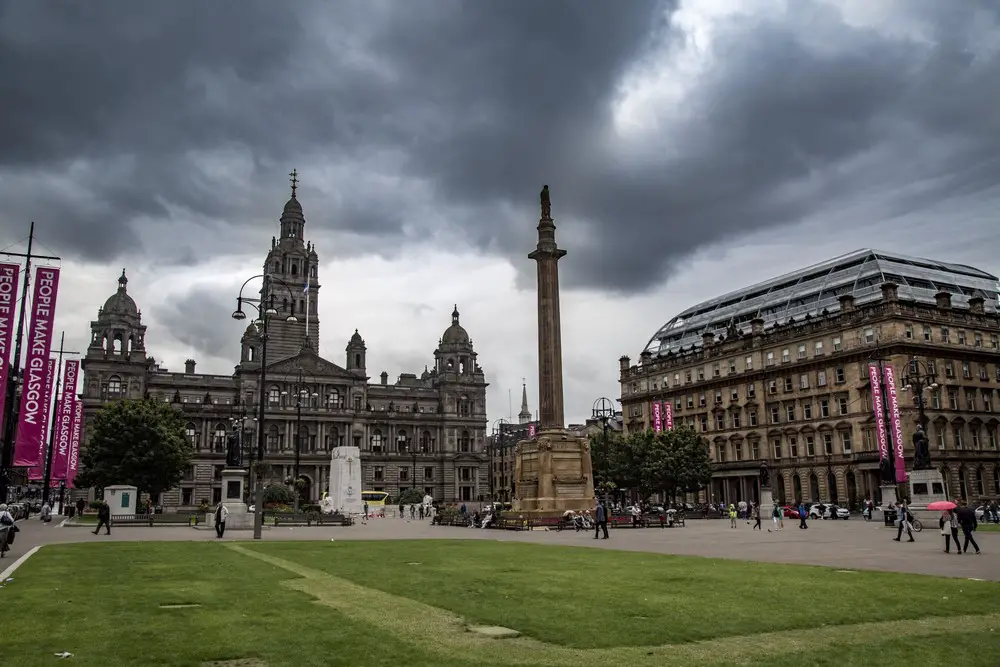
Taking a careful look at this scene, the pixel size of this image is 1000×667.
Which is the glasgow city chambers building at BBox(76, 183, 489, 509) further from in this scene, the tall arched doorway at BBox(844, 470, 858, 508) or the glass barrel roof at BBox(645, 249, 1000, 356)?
the tall arched doorway at BBox(844, 470, 858, 508)

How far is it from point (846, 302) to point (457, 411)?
65940 mm

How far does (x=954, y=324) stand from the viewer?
71.8 m

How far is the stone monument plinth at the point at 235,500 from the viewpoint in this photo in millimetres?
41781

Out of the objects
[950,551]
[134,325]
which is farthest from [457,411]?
[950,551]

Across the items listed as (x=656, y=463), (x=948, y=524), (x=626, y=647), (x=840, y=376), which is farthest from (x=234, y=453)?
(x=840, y=376)

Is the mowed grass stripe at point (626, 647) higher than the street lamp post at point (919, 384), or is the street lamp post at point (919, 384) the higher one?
the street lamp post at point (919, 384)

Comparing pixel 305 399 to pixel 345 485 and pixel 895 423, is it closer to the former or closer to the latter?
pixel 345 485

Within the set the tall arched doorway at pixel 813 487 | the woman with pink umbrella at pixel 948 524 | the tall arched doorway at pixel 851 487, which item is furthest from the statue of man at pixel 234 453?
the tall arched doorway at pixel 813 487

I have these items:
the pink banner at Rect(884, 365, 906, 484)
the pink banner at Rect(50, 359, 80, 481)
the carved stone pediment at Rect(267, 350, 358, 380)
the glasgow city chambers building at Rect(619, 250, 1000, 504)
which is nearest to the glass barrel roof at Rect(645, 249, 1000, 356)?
the glasgow city chambers building at Rect(619, 250, 1000, 504)

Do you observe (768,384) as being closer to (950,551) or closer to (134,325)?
(950,551)

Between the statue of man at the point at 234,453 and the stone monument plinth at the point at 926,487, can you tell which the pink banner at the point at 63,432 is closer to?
the statue of man at the point at 234,453

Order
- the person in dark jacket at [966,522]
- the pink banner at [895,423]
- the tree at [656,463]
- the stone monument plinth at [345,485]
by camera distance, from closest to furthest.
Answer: the person in dark jacket at [966,522] < the pink banner at [895,423] < the tree at [656,463] < the stone monument plinth at [345,485]

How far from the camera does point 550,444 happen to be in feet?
145

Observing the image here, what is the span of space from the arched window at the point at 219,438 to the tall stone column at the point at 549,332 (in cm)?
7295
